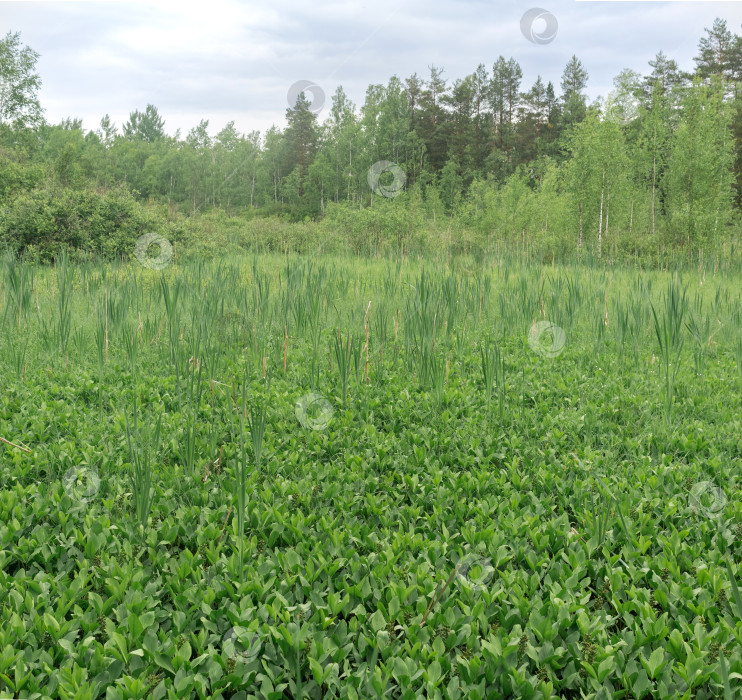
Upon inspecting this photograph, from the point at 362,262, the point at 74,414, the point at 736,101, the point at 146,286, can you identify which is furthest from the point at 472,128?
the point at 74,414

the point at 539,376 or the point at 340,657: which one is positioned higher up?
the point at 539,376

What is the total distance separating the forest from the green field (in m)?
5.39

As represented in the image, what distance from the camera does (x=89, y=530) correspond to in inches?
104

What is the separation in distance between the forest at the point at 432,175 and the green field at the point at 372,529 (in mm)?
5394

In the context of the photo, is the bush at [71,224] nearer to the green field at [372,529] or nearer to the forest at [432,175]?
the forest at [432,175]

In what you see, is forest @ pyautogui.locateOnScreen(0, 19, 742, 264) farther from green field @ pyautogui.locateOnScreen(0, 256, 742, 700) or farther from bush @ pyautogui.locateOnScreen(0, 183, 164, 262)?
green field @ pyautogui.locateOnScreen(0, 256, 742, 700)

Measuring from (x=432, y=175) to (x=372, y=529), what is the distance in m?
40.7

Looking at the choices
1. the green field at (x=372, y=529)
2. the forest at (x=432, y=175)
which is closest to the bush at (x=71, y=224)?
the forest at (x=432, y=175)

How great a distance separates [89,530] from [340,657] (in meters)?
1.45

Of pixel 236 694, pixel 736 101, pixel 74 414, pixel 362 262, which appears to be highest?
pixel 736 101

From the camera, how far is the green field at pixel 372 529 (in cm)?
190

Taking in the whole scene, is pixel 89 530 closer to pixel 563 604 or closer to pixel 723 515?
pixel 563 604

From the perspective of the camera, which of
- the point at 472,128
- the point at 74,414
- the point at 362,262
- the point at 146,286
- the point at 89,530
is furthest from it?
the point at 472,128

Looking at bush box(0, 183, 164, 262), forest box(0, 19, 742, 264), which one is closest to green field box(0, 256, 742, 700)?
forest box(0, 19, 742, 264)
